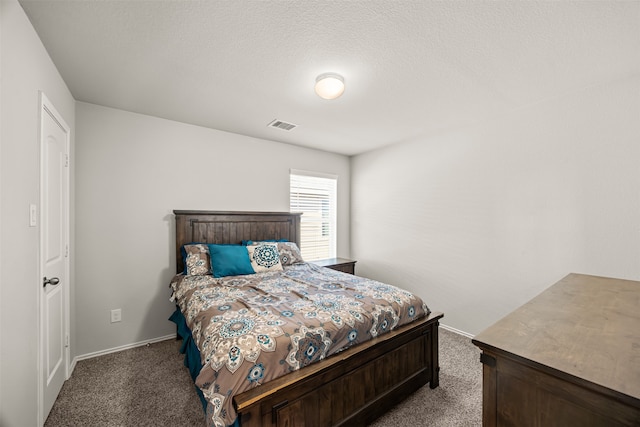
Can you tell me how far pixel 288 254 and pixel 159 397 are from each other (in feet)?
5.88

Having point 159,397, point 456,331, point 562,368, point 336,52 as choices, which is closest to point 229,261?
point 159,397

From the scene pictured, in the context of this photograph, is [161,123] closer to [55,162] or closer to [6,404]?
[55,162]

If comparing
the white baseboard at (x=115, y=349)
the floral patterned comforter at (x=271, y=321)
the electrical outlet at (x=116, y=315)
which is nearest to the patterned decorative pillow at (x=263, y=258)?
the floral patterned comforter at (x=271, y=321)

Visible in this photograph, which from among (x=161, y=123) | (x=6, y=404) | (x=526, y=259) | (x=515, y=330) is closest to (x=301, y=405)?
(x=515, y=330)

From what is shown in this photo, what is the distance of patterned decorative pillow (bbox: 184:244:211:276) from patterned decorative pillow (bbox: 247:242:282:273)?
46 cm

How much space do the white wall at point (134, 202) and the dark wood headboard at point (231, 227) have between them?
13 centimetres

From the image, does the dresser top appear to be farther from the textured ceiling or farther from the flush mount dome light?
the flush mount dome light

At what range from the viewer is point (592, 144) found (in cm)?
230

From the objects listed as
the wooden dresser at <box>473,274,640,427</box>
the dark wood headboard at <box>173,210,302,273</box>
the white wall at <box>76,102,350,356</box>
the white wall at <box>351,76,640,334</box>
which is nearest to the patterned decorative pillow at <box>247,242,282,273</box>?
the dark wood headboard at <box>173,210,302,273</box>

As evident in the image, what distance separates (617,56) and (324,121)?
7.83 ft

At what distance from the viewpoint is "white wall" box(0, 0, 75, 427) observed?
1234mm

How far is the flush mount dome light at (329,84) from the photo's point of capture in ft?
6.75

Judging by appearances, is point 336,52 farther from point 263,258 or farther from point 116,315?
point 116,315

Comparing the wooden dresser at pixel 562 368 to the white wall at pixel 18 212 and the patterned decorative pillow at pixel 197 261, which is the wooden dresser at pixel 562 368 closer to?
the white wall at pixel 18 212
